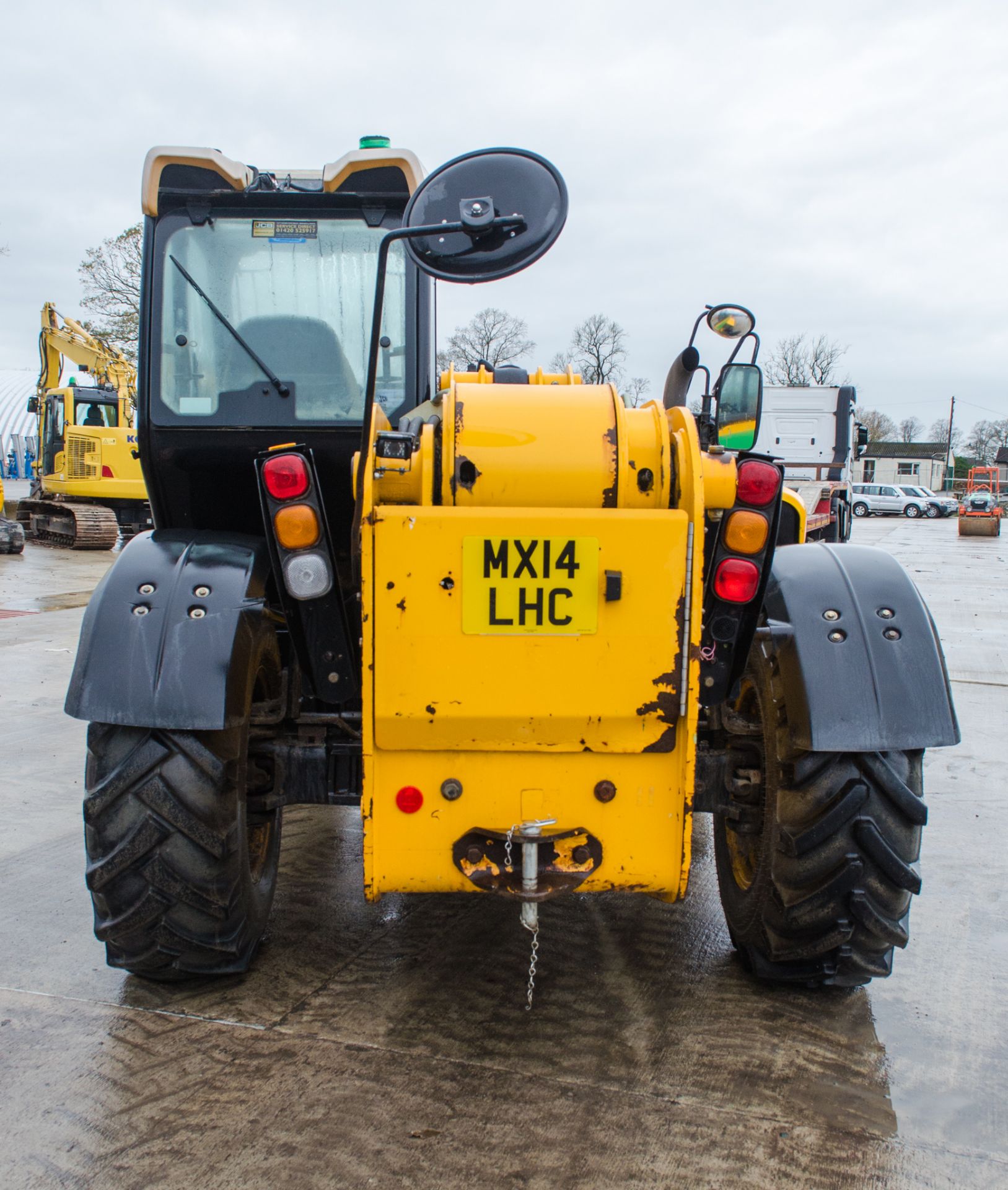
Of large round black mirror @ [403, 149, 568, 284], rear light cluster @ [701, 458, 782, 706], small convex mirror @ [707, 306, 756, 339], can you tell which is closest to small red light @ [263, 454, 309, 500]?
large round black mirror @ [403, 149, 568, 284]

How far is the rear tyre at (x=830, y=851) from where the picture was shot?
108 inches

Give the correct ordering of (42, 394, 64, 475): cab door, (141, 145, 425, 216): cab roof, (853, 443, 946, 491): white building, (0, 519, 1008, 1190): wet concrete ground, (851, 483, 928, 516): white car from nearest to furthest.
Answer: (0, 519, 1008, 1190): wet concrete ground → (141, 145, 425, 216): cab roof → (42, 394, 64, 475): cab door → (851, 483, 928, 516): white car → (853, 443, 946, 491): white building

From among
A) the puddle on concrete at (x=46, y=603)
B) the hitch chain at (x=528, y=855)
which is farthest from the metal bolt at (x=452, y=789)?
the puddle on concrete at (x=46, y=603)

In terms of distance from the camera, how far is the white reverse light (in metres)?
2.71

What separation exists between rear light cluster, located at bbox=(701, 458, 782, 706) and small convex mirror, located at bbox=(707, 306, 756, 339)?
61 cm

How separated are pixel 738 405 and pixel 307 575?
1341 mm

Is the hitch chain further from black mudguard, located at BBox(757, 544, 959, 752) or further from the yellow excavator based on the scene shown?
the yellow excavator

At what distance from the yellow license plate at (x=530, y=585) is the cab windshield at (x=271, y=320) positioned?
1.51 metres

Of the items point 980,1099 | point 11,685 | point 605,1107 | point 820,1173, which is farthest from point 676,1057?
point 11,685

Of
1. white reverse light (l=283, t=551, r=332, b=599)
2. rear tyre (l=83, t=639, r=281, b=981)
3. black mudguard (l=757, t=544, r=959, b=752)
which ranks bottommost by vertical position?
rear tyre (l=83, t=639, r=281, b=981)

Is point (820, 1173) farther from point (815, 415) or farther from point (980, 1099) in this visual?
point (815, 415)

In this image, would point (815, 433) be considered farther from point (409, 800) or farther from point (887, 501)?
point (887, 501)

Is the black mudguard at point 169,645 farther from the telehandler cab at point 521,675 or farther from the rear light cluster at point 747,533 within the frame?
the rear light cluster at point 747,533

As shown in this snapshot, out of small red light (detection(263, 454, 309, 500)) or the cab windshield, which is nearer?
small red light (detection(263, 454, 309, 500))
